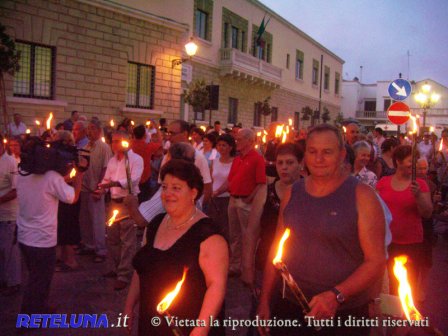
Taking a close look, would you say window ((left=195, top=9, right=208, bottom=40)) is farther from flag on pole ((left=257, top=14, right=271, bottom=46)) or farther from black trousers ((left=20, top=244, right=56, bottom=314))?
black trousers ((left=20, top=244, right=56, bottom=314))

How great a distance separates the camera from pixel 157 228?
9.56 ft

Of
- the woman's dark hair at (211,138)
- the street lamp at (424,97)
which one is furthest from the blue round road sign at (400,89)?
the woman's dark hair at (211,138)

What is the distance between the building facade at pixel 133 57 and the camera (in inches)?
543

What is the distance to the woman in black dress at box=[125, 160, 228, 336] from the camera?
8.30ft

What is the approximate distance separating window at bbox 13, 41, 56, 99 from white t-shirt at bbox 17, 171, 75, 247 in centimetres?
1011

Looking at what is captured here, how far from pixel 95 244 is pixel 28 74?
8.69m


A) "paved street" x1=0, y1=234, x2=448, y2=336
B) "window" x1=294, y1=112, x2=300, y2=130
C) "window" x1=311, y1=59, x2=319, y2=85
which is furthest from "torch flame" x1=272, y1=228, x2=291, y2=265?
"window" x1=311, y1=59, x2=319, y2=85

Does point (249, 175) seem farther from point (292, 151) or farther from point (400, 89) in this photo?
point (400, 89)

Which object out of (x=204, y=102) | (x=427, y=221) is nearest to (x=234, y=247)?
(x=427, y=221)

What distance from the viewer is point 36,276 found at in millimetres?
4469

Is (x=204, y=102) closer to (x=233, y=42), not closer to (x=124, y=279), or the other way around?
(x=233, y=42)

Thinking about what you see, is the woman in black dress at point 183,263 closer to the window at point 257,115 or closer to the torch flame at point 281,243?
the torch flame at point 281,243

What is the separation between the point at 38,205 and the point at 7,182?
116 centimetres

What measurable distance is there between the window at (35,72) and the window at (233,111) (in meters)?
13.9
